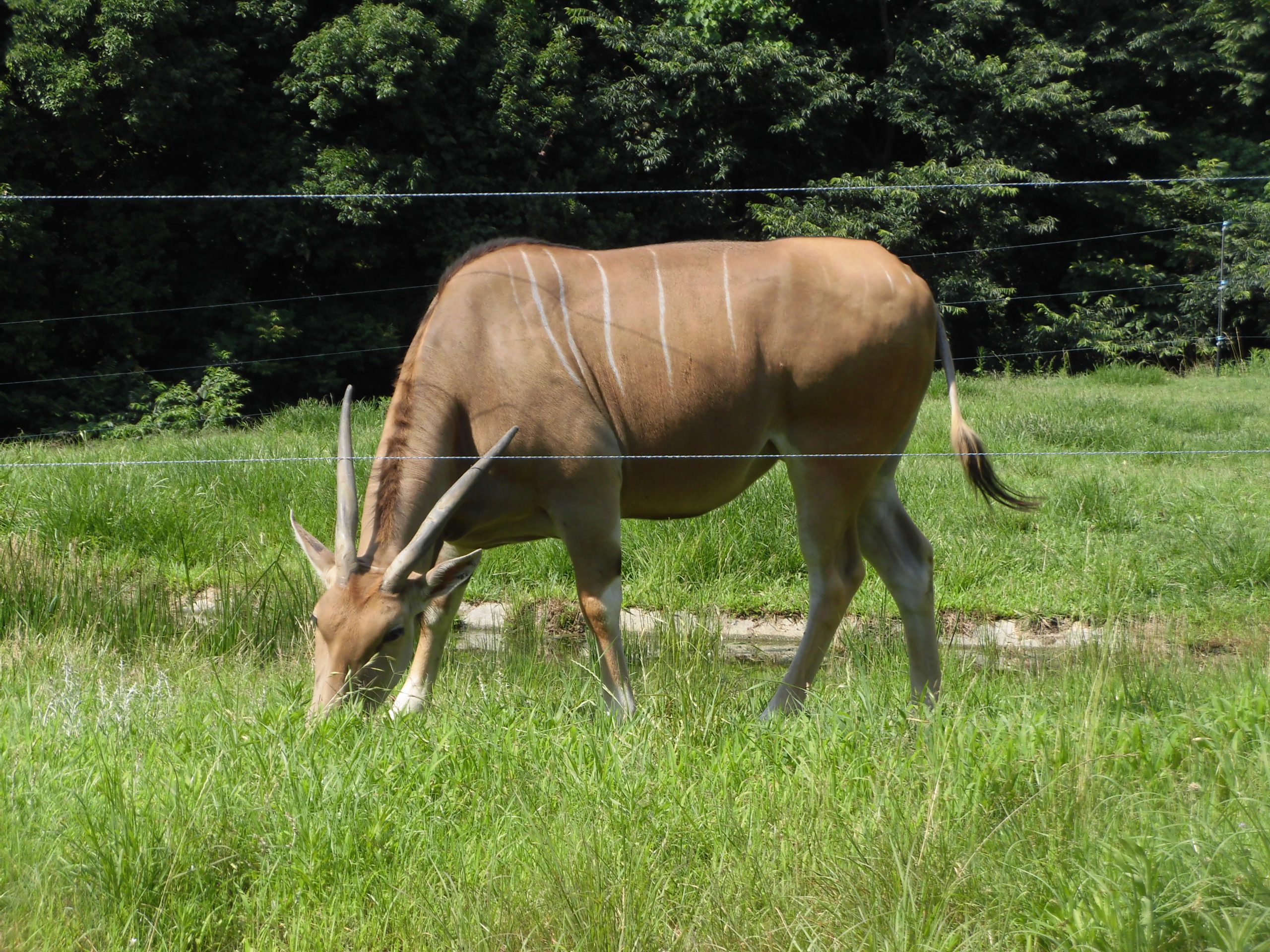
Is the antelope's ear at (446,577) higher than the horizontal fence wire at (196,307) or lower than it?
higher

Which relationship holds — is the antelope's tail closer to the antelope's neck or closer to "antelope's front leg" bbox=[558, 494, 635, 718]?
"antelope's front leg" bbox=[558, 494, 635, 718]

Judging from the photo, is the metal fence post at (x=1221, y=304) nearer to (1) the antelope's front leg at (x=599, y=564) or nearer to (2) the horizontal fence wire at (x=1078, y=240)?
(2) the horizontal fence wire at (x=1078, y=240)

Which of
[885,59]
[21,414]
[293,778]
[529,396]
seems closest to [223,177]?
[21,414]

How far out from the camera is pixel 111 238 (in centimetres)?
1585

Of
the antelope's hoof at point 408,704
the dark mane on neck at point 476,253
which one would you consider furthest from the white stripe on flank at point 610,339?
the antelope's hoof at point 408,704

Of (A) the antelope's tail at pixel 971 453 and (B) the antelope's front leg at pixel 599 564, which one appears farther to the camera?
(A) the antelope's tail at pixel 971 453

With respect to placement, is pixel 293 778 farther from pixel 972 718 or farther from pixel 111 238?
pixel 111 238

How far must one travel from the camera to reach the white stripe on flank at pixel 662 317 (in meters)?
4.51

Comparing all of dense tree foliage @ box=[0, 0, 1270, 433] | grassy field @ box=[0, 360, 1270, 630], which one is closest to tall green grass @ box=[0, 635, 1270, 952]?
grassy field @ box=[0, 360, 1270, 630]

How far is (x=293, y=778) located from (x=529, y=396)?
170 centimetres

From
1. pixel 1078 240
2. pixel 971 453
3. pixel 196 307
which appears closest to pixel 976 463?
pixel 971 453

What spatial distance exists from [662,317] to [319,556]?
1.56 m

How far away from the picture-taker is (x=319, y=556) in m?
4.04

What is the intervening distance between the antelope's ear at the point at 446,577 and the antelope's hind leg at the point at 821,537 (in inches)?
50.0
